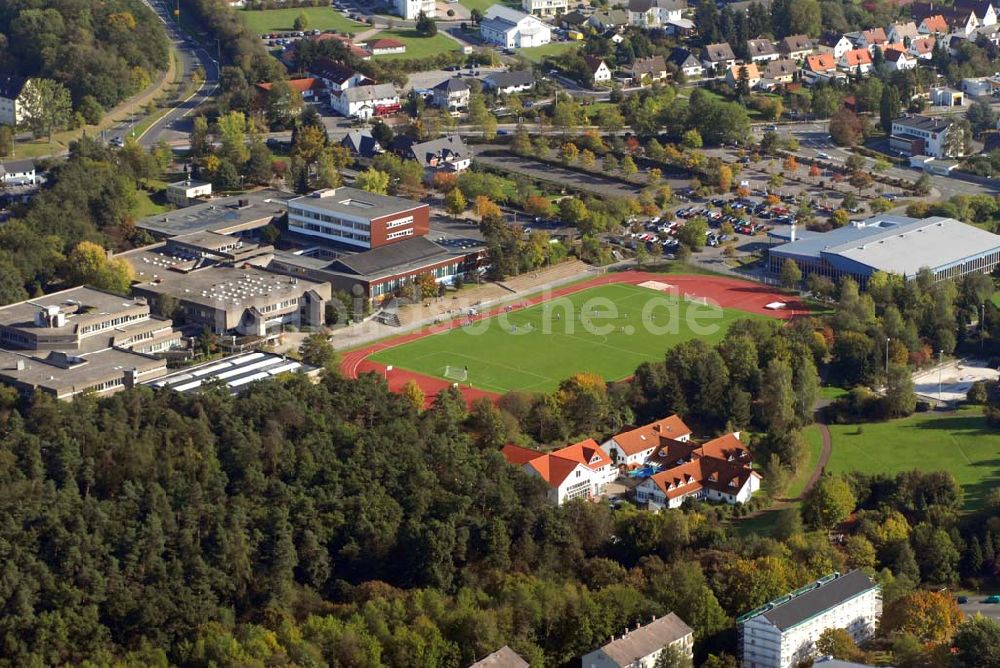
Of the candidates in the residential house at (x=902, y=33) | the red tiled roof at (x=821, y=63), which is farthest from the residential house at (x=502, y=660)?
the residential house at (x=902, y=33)

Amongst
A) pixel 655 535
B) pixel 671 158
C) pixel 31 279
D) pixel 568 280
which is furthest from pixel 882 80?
pixel 655 535

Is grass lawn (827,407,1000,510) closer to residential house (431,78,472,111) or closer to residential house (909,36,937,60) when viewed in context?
residential house (431,78,472,111)

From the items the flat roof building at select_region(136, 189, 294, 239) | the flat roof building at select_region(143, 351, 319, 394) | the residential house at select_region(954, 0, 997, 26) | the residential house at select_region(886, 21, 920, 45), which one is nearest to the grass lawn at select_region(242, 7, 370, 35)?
the residential house at select_region(886, 21, 920, 45)

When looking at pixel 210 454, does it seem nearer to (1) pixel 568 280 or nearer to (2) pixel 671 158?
(1) pixel 568 280

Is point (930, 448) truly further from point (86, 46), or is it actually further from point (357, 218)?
point (86, 46)

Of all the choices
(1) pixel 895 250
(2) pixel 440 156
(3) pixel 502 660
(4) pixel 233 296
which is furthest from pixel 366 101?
(3) pixel 502 660
